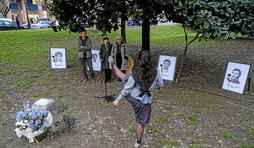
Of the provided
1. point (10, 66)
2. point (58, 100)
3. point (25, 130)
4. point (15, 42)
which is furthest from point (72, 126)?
point (15, 42)

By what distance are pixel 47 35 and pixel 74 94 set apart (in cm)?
1228

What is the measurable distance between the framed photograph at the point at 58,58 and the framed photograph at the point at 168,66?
393 cm

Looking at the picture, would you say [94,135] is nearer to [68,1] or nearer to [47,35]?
[68,1]

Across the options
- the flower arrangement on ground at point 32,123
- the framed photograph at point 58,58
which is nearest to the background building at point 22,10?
the framed photograph at point 58,58

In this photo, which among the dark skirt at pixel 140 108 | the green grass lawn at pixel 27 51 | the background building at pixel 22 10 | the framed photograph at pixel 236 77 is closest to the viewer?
the dark skirt at pixel 140 108

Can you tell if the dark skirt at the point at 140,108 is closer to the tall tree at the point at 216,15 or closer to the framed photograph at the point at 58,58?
the tall tree at the point at 216,15

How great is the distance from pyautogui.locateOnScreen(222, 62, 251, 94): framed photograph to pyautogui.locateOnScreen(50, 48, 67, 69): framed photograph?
5930mm

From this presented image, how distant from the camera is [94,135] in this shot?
13.4 ft

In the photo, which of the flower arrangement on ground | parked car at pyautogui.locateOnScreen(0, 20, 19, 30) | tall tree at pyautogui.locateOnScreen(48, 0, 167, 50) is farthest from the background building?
the flower arrangement on ground

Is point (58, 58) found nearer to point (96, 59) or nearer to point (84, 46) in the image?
point (96, 59)

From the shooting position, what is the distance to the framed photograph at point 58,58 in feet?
27.0

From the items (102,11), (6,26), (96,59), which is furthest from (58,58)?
(6,26)

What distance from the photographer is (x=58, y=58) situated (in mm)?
8336

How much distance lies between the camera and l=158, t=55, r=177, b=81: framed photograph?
6.67 meters
